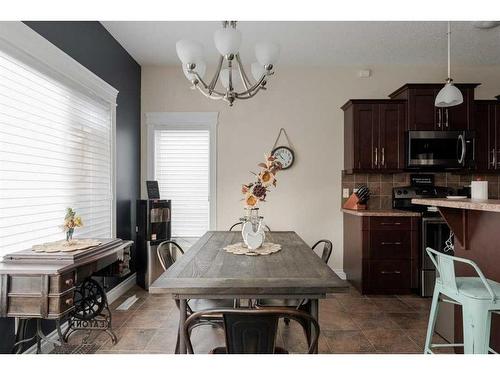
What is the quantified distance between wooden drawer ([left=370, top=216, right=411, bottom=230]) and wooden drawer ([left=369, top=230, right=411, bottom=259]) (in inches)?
1.8

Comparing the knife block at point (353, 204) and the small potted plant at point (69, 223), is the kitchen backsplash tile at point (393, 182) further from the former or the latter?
the small potted plant at point (69, 223)

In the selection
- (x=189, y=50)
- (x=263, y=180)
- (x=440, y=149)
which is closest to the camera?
(x=189, y=50)

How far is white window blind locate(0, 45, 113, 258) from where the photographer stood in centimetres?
208

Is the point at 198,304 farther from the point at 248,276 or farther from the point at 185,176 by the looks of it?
the point at 185,176

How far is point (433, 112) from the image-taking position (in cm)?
392

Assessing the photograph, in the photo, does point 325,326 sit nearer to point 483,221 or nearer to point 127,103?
point 483,221

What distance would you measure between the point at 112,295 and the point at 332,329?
229 centimetres

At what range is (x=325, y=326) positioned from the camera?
9.48 ft

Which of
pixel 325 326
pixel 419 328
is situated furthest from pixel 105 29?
pixel 419 328

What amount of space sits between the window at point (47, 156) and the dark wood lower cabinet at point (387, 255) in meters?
2.84

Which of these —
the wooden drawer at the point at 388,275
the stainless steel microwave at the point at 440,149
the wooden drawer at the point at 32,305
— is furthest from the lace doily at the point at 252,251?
the stainless steel microwave at the point at 440,149

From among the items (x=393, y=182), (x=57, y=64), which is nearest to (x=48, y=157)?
(x=57, y=64)

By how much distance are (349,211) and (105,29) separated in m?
3.36

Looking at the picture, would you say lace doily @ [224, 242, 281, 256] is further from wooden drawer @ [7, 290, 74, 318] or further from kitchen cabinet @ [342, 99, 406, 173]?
kitchen cabinet @ [342, 99, 406, 173]
